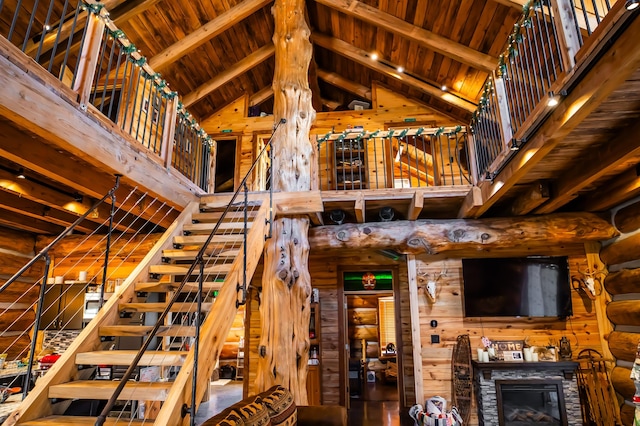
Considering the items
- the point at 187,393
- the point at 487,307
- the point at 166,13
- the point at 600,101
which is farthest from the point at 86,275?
the point at 600,101

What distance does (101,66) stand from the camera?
14.4 feet

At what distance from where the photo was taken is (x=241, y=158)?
778cm

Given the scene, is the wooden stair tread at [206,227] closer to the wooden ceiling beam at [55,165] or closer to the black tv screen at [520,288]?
the wooden ceiling beam at [55,165]

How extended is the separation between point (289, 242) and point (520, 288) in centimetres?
322

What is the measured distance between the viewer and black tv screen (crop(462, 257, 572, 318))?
5.13m

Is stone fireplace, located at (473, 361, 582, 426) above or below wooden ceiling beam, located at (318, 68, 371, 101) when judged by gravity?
below

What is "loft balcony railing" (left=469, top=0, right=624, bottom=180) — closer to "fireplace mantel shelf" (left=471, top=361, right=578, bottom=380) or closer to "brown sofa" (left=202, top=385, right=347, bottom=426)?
"fireplace mantel shelf" (left=471, top=361, right=578, bottom=380)

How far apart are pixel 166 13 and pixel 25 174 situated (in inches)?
134

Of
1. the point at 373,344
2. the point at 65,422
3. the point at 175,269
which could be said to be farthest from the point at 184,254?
the point at 373,344

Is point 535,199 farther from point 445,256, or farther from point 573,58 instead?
point 573,58

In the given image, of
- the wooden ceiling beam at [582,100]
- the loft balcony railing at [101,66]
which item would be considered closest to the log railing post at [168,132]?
the loft balcony railing at [101,66]

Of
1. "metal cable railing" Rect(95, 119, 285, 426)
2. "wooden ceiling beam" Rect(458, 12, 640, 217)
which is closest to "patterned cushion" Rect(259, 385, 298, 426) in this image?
"metal cable railing" Rect(95, 119, 285, 426)

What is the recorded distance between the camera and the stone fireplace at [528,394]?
464 centimetres

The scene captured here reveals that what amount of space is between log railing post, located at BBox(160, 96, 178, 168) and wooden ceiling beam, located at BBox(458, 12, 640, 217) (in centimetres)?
344
